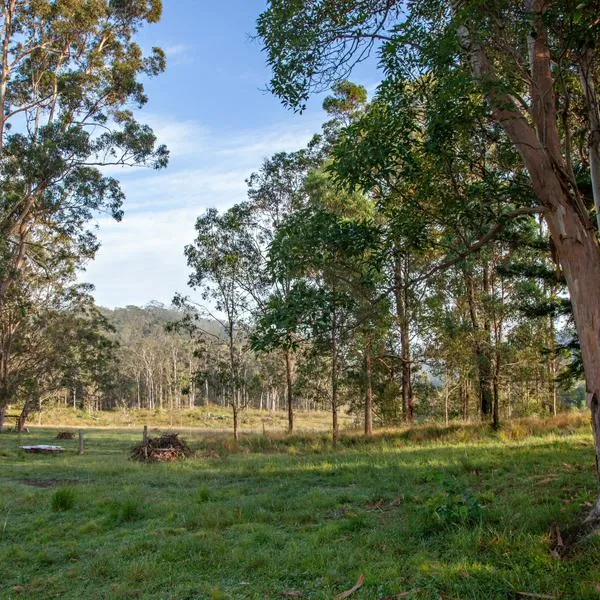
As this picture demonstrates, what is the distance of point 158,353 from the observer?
69.2 meters

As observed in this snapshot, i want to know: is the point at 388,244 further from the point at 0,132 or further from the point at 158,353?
the point at 158,353

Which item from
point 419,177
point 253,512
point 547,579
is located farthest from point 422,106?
point 253,512

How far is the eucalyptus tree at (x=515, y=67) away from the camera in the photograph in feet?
17.3

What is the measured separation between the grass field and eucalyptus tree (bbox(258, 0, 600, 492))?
4.02ft

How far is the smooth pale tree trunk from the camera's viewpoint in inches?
205

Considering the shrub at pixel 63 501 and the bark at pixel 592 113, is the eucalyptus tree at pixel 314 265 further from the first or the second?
the shrub at pixel 63 501

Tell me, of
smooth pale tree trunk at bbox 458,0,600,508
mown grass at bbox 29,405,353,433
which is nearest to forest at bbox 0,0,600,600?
smooth pale tree trunk at bbox 458,0,600,508

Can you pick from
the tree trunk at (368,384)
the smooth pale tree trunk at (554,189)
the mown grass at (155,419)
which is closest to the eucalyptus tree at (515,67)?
the smooth pale tree trunk at (554,189)

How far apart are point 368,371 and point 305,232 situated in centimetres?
1347

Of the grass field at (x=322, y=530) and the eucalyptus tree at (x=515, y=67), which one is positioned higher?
the eucalyptus tree at (x=515, y=67)

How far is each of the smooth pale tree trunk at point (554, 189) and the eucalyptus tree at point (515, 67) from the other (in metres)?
0.01

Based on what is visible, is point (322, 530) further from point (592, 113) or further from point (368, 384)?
point (368, 384)

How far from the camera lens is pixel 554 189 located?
5.57 m

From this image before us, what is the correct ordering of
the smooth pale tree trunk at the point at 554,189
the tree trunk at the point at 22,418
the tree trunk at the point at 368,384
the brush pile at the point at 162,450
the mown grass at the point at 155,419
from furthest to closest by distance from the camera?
the mown grass at the point at 155,419 → the tree trunk at the point at 22,418 → the tree trunk at the point at 368,384 → the brush pile at the point at 162,450 → the smooth pale tree trunk at the point at 554,189
